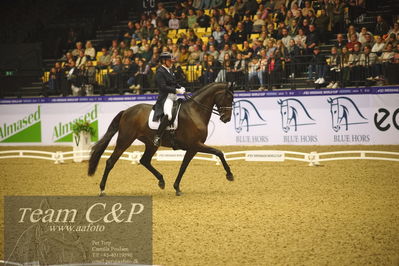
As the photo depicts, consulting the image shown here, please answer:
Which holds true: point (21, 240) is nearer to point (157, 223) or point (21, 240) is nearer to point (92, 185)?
point (157, 223)

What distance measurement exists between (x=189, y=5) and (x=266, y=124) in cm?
757

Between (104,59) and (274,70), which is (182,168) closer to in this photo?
(274,70)

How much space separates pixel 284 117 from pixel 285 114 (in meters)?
0.11

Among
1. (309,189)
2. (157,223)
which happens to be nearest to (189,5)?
(309,189)

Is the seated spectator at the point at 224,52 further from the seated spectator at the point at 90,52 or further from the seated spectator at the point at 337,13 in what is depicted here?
the seated spectator at the point at 90,52

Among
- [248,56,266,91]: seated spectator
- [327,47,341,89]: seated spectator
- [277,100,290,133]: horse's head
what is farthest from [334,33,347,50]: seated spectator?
[248,56,266,91]: seated spectator

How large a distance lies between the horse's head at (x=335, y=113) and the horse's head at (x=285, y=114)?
1.35 m

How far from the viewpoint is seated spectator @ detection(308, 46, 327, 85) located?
18.1 meters

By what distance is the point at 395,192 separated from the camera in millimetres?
10461

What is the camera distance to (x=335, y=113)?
17.9m

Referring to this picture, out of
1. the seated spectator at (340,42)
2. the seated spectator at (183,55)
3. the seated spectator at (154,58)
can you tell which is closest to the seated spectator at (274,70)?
the seated spectator at (340,42)

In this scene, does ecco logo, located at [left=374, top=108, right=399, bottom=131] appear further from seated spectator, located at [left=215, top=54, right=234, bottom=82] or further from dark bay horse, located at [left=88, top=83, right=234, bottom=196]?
dark bay horse, located at [left=88, top=83, right=234, bottom=196]

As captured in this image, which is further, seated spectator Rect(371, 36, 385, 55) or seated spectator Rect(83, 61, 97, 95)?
seated spectator Rect(83, 61, 97, 95)

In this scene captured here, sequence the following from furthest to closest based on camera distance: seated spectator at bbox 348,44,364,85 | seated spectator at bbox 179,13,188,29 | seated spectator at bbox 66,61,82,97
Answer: seated spectator at bbox 179,13,188,29
seated spectator at bbox 66,61,82,97
seated spectator at bbox 348,44,364,85
